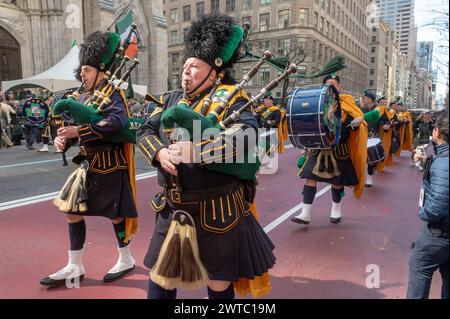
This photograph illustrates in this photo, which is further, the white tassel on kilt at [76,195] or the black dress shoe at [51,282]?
the black dress shoe at [51,282]

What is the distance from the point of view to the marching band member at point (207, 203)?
6.77 ft

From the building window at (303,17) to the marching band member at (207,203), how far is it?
50.1 m

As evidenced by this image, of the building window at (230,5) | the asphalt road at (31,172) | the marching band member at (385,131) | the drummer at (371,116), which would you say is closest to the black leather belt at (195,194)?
the drummer at (371,116)

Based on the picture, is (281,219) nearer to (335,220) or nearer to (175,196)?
(335,220)

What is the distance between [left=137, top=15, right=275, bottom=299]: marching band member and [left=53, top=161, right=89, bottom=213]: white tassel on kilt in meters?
1.08

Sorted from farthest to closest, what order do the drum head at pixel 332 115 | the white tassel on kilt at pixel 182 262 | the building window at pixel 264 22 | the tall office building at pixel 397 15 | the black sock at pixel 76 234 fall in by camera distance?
the tall office building at pixel 397 15 → the building window at pixel 264 22 → the drum head at pixel 332 115 → the black sock at pixel 76 234 → the white tassel on kilt at pixel 182 262

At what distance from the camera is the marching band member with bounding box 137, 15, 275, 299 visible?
6.77ft

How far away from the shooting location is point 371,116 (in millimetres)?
5562

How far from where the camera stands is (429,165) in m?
2.47

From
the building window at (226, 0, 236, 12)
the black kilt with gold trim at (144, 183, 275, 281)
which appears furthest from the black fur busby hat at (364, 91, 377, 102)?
the building window at (226, 0, 236, 12)

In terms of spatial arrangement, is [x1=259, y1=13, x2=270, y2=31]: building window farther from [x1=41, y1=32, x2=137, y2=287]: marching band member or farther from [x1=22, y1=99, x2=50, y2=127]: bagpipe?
[x1=41, y1=32, x2=137, y2=287]: marching band member

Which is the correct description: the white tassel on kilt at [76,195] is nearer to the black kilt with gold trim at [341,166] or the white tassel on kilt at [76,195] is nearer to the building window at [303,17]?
the black kilt with gold trim at [341,166]

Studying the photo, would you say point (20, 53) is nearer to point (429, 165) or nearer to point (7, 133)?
point (7, 133)
